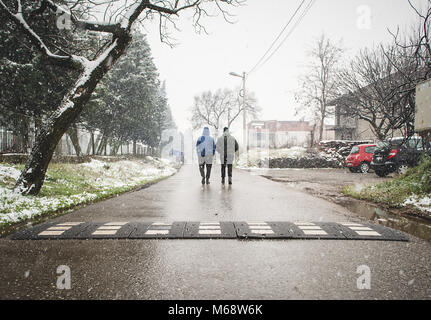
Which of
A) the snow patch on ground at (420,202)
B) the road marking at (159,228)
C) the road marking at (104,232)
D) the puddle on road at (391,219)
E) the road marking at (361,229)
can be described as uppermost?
the snow patch on ground at (420,202)

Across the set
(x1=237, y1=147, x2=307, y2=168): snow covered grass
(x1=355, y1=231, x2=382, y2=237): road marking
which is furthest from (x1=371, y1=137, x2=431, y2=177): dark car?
(x1=355, y1=231, x2=382, y2=237): road marking

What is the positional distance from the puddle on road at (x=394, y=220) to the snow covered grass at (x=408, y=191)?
45 centimetres

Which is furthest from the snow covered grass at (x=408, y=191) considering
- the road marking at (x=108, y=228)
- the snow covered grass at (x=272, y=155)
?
the snow covered grass at (x=272, y=155)

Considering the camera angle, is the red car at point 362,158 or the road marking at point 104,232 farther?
the red car at point 362,158

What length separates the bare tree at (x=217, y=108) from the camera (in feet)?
188

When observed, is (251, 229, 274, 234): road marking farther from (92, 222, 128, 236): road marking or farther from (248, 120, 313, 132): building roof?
(248, 120, 313, 132): building roof

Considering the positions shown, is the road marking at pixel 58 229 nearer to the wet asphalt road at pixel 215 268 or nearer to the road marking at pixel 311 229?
the wet asphalt road at pixel 215 268

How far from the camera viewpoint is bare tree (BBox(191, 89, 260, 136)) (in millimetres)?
57281

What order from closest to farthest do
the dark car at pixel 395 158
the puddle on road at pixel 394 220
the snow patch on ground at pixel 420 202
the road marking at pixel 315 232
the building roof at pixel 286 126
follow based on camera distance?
the road marking at pixel 315 232 → the puddle on road at pixel 394 220 → the snow patch on ground at pixel 420 202 → the dark car at pixel 395 158 → the building roof at pixel 286 126

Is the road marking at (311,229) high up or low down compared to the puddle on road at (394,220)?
up

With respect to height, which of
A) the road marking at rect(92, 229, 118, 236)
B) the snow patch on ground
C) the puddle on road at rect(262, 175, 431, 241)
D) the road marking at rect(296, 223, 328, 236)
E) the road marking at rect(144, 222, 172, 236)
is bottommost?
the puddle on road at rect(262, 175, 431, 241)

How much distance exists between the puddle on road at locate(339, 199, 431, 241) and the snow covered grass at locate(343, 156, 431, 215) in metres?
0.45

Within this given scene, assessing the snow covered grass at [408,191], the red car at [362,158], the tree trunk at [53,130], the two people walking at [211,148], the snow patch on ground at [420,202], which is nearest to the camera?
the snow patch on ground at [420,202]

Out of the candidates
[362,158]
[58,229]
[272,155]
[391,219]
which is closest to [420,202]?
[391,219]
